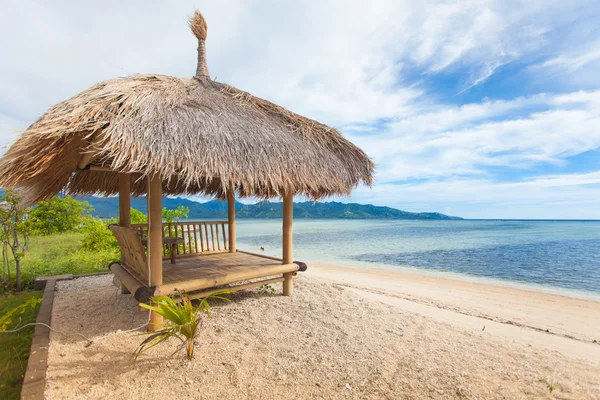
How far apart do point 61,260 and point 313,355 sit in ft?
23.4

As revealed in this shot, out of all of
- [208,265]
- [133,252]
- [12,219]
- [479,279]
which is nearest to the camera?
[133,252]

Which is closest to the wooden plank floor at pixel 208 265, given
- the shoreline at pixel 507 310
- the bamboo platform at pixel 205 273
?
the bamboo platform at pixel 205 273

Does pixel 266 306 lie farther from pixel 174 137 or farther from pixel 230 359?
pixel 174 137

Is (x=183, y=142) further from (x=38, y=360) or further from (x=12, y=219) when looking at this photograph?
(x=12, y=219)

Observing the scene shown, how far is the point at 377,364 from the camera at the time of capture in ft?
8.84

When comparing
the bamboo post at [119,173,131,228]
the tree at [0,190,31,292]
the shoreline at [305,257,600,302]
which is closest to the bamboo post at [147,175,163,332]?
the bamboo post at [119,173,131,228]

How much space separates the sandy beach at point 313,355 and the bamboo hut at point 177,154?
533 millimetres

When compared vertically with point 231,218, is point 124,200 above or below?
above

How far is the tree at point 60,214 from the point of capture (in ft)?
38.4

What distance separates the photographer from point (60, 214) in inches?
479

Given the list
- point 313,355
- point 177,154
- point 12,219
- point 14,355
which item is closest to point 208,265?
point 177,154

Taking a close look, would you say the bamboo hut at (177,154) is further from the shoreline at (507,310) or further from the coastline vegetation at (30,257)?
the shoreline at (507,310)

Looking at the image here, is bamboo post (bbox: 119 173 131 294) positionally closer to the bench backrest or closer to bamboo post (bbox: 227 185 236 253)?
the bench backrest

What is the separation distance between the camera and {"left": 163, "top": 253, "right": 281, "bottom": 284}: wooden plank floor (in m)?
4.10
